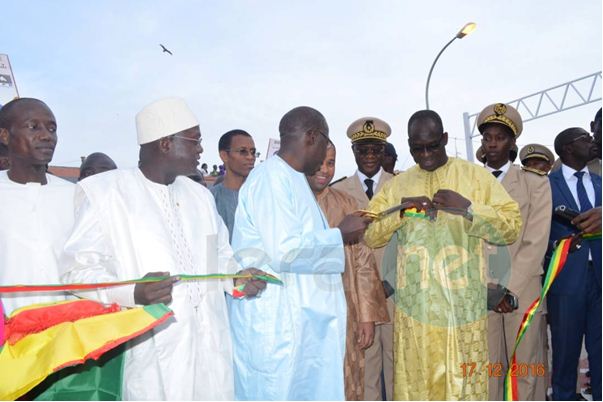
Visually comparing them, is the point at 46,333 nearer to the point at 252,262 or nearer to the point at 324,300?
the point at 252,262

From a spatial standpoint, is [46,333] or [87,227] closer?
[46,333]

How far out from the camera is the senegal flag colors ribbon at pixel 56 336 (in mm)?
2621

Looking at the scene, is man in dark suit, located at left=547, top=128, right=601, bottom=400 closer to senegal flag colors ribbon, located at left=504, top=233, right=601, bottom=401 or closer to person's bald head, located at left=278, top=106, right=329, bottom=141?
senegal flag colors ribbon, located at left=504, top=233, right=601, bottom=401

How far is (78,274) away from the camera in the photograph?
9.43 feet

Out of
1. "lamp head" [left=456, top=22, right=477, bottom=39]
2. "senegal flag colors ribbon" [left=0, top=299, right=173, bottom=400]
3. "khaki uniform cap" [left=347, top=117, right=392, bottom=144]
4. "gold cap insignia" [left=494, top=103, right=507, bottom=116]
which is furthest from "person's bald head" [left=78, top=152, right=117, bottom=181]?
"lamp head" [left=456, top=22, right=477, bottom=39]

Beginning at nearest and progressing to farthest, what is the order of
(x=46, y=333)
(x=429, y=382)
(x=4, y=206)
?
(x=46, y=333), (x=4, y=206), (x=429, y=382)

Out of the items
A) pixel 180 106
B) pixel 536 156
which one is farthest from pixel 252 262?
pixel 536 156

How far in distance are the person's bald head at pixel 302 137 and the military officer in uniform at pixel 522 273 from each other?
67.9 inches

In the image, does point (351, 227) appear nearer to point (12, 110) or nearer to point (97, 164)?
point (12, 110)

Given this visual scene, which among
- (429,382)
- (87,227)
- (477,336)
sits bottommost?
(429,382)

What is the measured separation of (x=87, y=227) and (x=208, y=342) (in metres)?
0.93

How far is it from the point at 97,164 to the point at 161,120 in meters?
3.07

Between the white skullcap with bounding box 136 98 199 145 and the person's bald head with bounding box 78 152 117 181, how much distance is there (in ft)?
9.42
